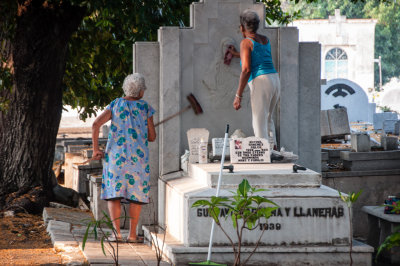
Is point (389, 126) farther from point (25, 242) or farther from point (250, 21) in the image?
point (25, 242)

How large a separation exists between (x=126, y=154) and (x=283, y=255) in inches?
77.6

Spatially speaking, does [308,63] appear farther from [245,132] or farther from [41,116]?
[41,116]

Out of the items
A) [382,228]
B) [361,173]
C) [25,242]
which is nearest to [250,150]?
[382,228]

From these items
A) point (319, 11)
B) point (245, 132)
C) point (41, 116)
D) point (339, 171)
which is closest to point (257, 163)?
point (245, 132)

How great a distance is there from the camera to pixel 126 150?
7527 millimetres

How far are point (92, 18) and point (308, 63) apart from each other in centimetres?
542

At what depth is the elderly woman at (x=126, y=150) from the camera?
7504 mm

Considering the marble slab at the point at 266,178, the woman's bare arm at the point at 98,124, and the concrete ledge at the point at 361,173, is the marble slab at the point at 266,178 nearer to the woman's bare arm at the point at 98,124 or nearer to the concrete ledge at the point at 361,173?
the woman's bare arm at the point at 98,124

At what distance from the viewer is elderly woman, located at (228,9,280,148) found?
796cm

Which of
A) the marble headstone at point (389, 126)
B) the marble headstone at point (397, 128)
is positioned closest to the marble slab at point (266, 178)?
the marble headstone at point (397, 128)

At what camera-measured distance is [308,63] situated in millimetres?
9102

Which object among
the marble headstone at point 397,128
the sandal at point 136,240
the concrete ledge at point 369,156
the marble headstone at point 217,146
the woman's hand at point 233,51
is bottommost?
the sandal at point 136,240

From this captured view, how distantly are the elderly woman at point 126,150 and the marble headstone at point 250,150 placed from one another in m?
0.95

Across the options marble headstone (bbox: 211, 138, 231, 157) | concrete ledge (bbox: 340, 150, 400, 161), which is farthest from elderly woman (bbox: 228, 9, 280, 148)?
concrete ledge (bbox: 340, 150, 400, 161)
